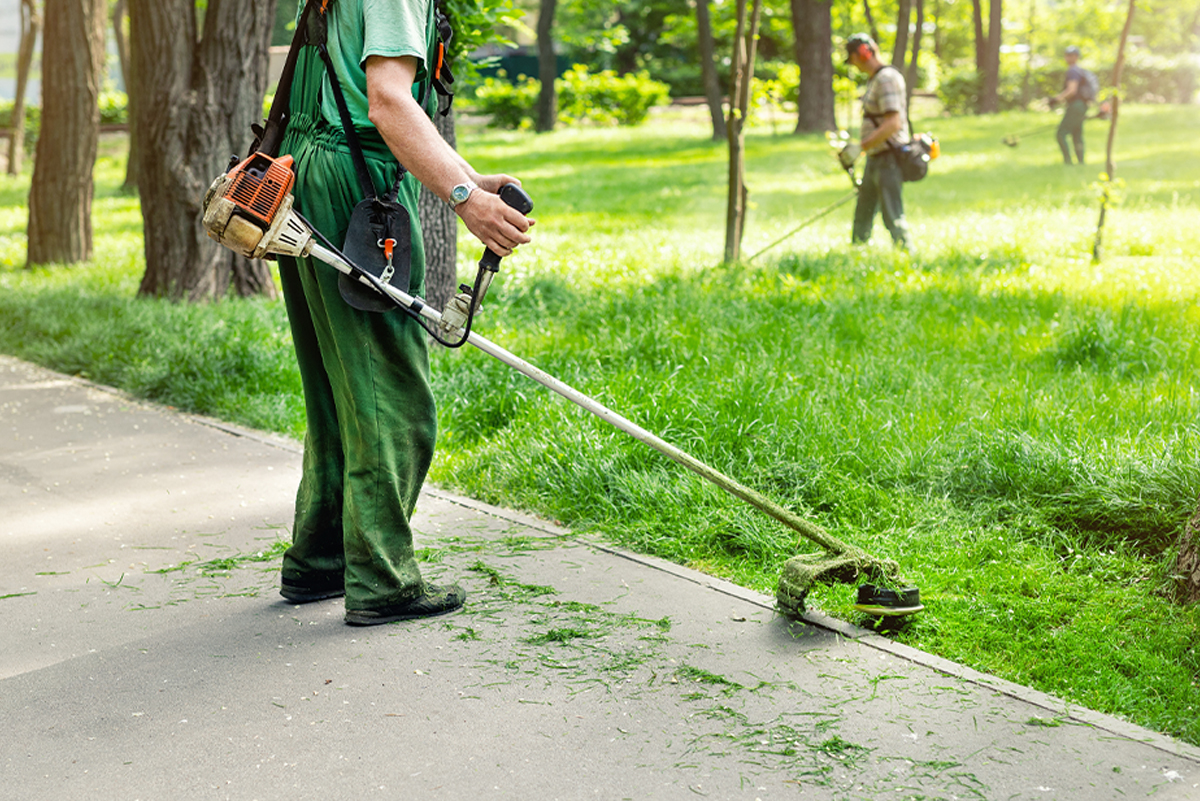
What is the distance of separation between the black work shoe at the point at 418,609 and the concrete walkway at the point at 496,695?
0.05 meters

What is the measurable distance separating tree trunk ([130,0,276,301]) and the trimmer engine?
19.3 feet

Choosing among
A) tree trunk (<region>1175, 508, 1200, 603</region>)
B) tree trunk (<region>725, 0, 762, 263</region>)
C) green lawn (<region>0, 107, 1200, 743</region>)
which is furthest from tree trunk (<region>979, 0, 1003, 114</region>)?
tree trunk (<region>1175, 508, 1200, 603</region>)

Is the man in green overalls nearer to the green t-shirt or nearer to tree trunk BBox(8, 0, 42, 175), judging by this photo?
the green t-shirt

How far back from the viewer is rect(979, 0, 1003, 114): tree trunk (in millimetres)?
33438

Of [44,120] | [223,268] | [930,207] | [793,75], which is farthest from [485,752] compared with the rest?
[793,75]

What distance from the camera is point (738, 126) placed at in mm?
9406

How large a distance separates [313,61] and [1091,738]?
281 centimetres

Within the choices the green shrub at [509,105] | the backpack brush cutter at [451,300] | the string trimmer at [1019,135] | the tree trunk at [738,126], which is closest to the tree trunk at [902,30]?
the string trimmer at [1019,135]

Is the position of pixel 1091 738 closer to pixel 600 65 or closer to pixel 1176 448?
pixel 1176 448

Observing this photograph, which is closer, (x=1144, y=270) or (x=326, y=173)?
(x=326, y=173)

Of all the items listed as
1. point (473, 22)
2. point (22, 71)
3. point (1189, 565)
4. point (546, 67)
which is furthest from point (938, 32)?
point (1189, 565)

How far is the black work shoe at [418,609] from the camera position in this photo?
3.69m

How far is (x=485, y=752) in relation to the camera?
2.94 m

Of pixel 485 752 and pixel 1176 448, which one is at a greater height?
pixel 1176 448
